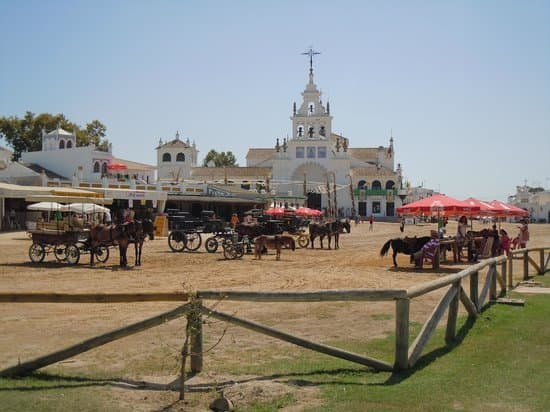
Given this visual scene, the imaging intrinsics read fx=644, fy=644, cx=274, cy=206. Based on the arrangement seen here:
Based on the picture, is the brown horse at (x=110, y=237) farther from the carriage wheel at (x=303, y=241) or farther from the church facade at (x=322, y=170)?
the church facade at (x=322, y=170)

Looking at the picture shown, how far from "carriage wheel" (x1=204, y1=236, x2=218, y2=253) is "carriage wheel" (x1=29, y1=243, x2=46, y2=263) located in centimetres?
666

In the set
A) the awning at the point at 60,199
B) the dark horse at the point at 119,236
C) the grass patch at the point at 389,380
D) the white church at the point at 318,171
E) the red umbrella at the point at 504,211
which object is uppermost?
the white church at the point at 318,171

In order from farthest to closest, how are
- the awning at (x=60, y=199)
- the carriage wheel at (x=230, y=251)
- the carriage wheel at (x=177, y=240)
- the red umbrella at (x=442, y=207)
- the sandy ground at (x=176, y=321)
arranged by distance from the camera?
the awning at (x=60, y=199)
the carriage wheel at (x=177, y=240)
the carriage wheel at (x=230, y=251)
the red umbrella at (x=442, y=207)
the sandy ground at (x=176, y=321)

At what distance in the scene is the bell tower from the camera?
83.6m

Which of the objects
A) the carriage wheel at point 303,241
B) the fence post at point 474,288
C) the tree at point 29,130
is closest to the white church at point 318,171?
the tree at point 29,130

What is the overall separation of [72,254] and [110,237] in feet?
4.67

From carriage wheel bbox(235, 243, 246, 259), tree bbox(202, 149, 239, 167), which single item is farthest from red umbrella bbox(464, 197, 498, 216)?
tree bbox(202, 149, 239, 167)

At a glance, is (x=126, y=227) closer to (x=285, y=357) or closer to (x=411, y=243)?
(x=411, y=243)

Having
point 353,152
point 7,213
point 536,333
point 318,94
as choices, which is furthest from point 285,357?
point 353,152

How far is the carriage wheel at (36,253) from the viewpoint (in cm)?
1972

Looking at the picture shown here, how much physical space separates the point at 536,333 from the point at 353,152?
87993mm

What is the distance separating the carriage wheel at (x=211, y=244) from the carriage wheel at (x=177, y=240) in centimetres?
88

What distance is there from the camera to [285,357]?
296 inches

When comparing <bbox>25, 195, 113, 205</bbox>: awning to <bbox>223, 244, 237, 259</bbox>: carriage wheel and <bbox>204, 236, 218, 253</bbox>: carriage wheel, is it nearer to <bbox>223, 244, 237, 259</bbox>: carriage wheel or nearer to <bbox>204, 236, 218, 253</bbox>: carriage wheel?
<bbox>204, 236, 218, 253</bbox>: carriage wheel
